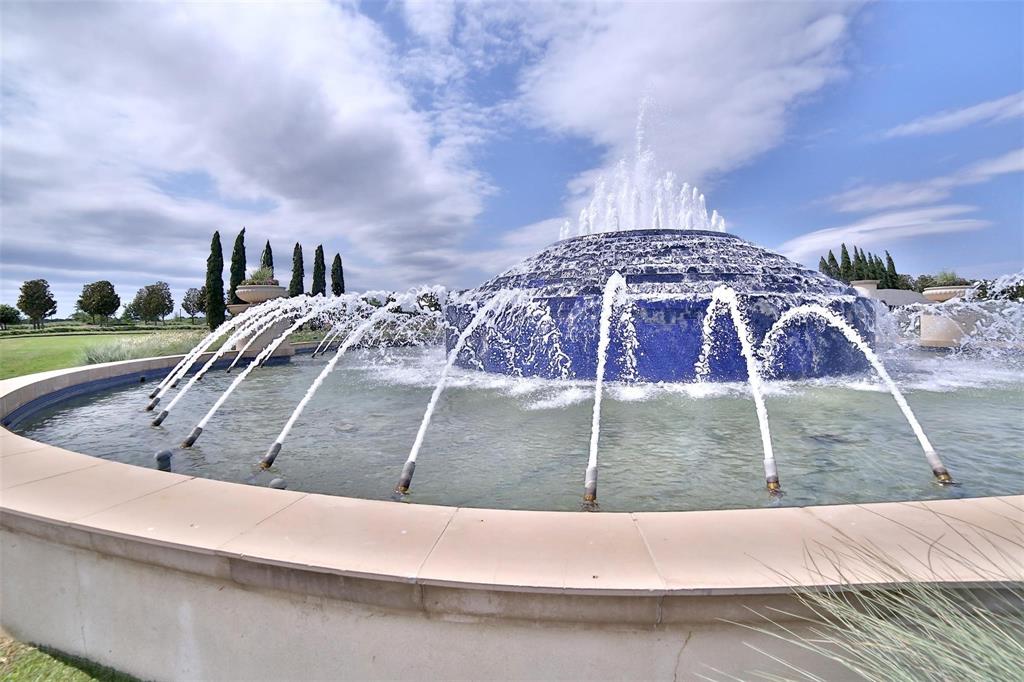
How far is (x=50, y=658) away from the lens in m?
3.27

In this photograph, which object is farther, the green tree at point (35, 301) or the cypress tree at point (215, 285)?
the green tree at point (35, 301)

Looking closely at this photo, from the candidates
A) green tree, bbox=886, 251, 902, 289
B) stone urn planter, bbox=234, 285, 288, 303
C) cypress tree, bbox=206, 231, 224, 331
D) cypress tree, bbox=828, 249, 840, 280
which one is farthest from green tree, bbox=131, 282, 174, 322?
green tree, bbox=886, 251, 902, 289

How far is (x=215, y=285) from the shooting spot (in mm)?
41156

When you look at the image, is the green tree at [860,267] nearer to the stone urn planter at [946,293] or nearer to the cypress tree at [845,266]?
the cypress tree at [845,266]

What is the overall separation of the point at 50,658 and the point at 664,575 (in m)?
4.01

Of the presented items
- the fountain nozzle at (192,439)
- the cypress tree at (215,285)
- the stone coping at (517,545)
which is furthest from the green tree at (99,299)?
the stone coping at (517,545)

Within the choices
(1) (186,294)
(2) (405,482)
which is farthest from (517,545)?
(1) (186,294)

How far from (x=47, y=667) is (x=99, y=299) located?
3410 inches

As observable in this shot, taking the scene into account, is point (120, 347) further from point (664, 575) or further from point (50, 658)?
point (664, 575)

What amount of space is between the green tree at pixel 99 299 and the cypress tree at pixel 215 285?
42.0m

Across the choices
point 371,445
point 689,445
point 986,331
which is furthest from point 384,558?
point 986,331

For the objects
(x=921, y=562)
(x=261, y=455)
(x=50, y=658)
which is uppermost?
(x=921, y=562)

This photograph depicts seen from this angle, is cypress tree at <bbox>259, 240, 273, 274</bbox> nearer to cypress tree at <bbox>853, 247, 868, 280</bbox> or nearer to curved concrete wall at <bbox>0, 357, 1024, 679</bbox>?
curved concrete wall at <bbox>0, 357, 1024, 679</bbox>

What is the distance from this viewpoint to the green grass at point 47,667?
3.10m
